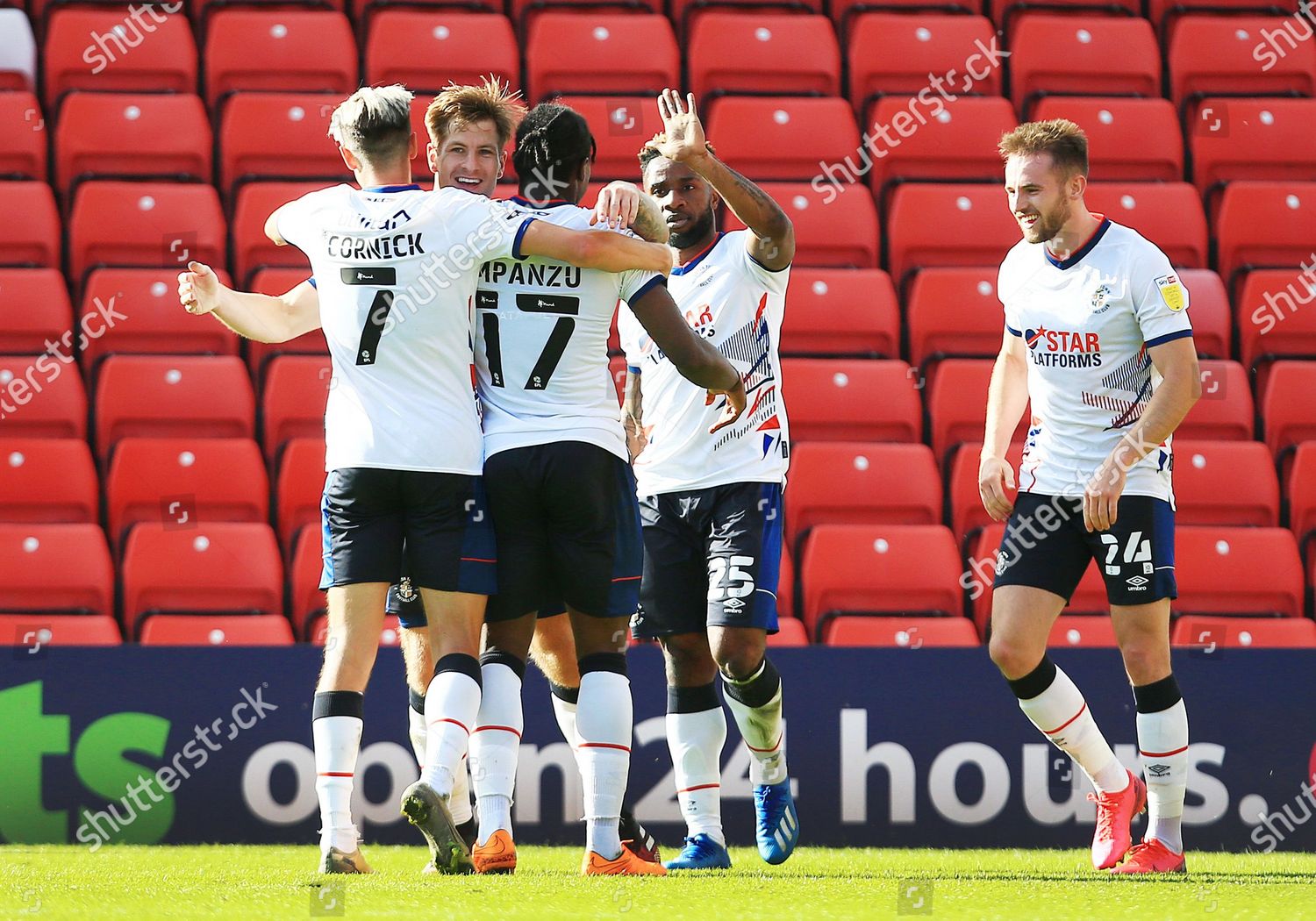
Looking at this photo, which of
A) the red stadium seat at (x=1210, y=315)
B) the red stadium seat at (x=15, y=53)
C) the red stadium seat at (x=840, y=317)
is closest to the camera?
the red stadium seat at (x=840, y=317)

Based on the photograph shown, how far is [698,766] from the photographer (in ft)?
16.2

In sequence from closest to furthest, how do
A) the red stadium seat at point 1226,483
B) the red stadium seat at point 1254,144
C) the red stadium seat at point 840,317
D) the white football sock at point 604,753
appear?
the white football sock at point 604,753 → the red stadium seat at point 1226,483 → the red stadium seat at point 840,317 → the red stadium seat at point 1254,144

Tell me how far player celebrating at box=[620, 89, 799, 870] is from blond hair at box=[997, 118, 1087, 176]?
784 mm

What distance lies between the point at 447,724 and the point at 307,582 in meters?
2.94

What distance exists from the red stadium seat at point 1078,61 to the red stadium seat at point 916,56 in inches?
7.5

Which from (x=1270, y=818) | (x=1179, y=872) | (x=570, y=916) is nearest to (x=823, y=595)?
(x=1270, y=818)

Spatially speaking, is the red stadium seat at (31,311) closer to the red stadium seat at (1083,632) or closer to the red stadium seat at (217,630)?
the red stadium seat at (217,630)

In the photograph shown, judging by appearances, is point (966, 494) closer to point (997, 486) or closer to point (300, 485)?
point (997, 486)

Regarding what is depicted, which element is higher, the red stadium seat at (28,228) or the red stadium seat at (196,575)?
the red stadium seat at (28,228)

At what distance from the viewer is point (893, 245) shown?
857 cm

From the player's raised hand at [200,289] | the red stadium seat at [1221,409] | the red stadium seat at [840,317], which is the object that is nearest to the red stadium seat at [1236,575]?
the red stadium seat at [1221,409]

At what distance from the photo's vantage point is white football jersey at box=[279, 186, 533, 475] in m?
4.20

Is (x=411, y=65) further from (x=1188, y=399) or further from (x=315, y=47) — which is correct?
(x=1188, y=399)

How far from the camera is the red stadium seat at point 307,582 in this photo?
22.5ft
